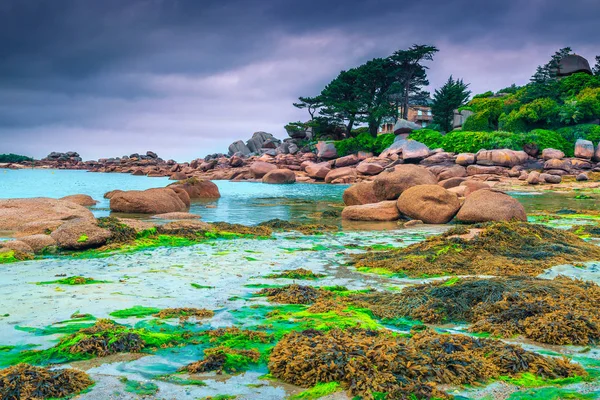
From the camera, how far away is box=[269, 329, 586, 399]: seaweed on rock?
321 cm

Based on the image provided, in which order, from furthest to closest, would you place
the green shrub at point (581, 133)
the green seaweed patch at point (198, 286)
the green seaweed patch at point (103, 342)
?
1. the green shrub at point (581, 133)
2. the green seaweed patch at point (198, 286)
3. the green seaweed patch at point (103, 342)

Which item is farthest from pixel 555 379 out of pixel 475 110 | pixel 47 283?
pixel 475 110

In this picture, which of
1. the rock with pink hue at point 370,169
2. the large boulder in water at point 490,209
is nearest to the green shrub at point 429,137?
the rock with pink hue at point 370,169

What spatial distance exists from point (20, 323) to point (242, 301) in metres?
2.22

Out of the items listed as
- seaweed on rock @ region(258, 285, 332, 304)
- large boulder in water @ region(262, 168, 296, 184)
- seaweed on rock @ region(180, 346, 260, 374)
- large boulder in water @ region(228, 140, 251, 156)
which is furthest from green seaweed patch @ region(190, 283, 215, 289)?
large boulder in water @ region(228, 140, 251, 156)

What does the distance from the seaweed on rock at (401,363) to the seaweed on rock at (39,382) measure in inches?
52.0

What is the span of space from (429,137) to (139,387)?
4569 centimetres

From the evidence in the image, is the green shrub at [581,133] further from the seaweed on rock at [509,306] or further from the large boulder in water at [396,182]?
the seaweed on rock at [509,306]

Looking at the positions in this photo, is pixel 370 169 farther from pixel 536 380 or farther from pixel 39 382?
pixel 39 382

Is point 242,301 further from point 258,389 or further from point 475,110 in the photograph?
point 475,110

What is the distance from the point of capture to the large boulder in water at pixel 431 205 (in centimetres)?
1420

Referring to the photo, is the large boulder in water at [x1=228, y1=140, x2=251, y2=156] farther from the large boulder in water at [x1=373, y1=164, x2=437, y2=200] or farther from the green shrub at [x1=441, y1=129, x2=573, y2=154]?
the large boulder in water at [x1=373, y1=164, x2=437, y2=200]

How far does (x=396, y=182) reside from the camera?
1716cm

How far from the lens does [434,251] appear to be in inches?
332
